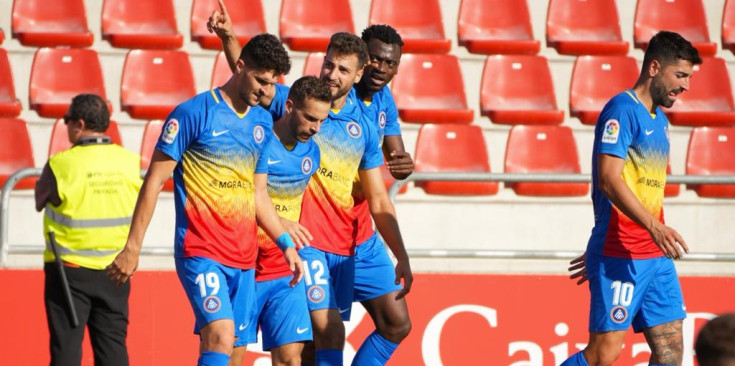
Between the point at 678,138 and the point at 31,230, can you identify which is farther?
the point at 678,138

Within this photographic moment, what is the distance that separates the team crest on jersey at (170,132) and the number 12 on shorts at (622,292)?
2.58m

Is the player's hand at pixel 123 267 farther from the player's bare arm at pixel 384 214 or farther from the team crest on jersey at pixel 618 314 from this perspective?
the team crest on jersey at pixel 618 314

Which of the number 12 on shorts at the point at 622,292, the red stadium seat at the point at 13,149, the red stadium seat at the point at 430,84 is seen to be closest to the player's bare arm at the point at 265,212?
the number 12 on shorts at the point at 622,292

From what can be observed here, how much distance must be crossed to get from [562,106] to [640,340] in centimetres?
347

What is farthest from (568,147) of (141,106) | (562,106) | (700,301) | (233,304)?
(233,304)

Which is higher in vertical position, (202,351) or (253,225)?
(253,225)

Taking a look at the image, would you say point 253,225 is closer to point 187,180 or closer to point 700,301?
point 187,180

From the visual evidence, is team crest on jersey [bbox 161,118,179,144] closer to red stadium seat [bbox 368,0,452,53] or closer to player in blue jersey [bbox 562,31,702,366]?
player in blue jersey [bbox 562,31,702,366]

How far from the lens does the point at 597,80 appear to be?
1130cm

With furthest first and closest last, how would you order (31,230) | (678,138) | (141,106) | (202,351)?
(678,138) < (141,106) < (31,230) < (202,351)

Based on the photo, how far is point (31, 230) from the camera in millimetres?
9750

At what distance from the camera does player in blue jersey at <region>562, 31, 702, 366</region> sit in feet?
20.2

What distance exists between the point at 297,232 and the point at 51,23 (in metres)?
6.25

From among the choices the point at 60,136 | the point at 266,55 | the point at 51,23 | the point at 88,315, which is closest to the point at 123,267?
the point at 266,55
